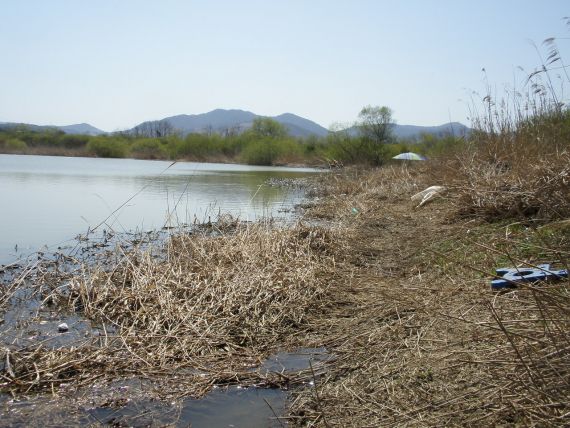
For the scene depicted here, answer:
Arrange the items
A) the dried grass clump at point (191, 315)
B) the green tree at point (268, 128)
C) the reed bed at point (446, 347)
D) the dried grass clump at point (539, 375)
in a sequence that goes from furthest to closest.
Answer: the green tree at point (268, 128), the dried grass clump at point (191, 315), the reed bed at point (446, 347), the dried grass clump at point (539, 375)

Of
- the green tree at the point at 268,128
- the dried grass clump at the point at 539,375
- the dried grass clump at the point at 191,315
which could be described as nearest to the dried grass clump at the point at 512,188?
the dried grass clump at the point at 191,315

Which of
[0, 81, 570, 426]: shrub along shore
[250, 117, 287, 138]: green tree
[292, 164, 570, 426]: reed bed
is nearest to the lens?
[292, 164, 570, 426]: reed bed

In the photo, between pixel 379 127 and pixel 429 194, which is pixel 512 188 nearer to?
pixel 429 194

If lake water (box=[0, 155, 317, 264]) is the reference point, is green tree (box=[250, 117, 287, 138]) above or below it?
above

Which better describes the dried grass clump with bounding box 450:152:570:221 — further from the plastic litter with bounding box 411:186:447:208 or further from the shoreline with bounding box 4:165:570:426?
the plastic litter with bounding box 411:186:447:208

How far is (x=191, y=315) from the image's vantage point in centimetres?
403

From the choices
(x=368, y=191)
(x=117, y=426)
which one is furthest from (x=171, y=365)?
(x=368, y=191)

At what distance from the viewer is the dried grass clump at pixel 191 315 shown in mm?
3176

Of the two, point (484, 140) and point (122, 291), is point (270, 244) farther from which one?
point (484, 140)

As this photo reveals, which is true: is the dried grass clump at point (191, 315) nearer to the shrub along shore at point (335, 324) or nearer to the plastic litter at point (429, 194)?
the shrub along shore at point (335, 324)

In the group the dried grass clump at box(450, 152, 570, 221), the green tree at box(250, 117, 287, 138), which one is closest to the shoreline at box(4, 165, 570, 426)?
the dried grass clump at box(450, 152, 570, 221)

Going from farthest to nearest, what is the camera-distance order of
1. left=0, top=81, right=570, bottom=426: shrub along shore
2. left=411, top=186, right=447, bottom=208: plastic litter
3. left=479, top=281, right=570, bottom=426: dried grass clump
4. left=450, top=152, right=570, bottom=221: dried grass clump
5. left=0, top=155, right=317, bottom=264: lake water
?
left=411, top=186, right=447, bottom=208: plastic litter
left=0, top=155, right=317, bottom=264: lake water
left=450, top=152, right=570, bottom=221: dried grass clump
left=0, top=81, right=570, bottom=426: shrub along shore
left=479, top=281, right=570, bottom=426: dried grass clump

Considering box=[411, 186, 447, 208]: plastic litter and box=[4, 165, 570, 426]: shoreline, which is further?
box=[411, 186, 447, 208]: plastic litter

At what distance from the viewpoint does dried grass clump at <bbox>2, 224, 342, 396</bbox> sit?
3.18 metres
